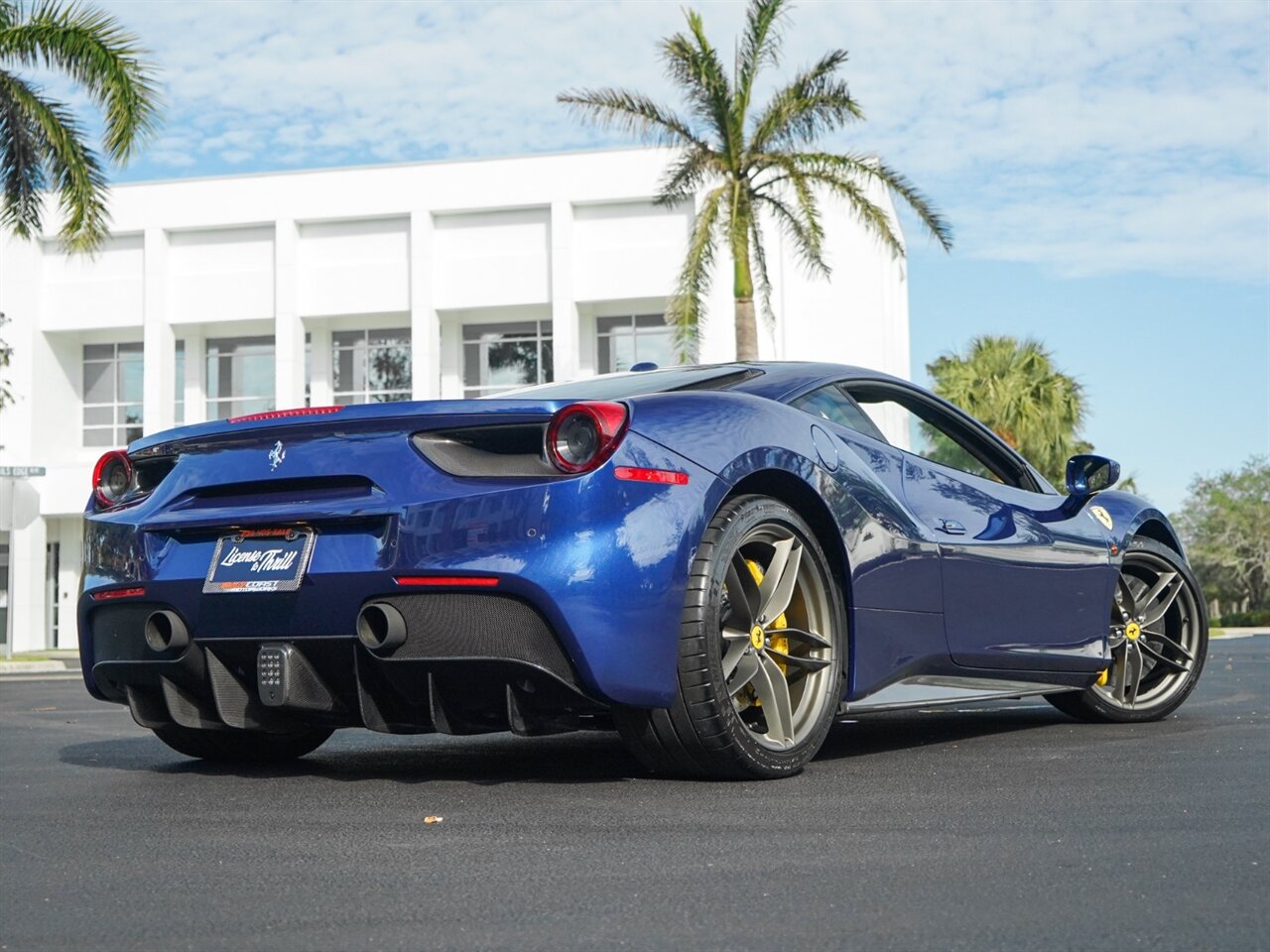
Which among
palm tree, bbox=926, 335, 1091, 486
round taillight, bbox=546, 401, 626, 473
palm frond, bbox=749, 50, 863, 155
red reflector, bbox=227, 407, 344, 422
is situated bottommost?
round taillight, bbox=546, 401, 626, 473

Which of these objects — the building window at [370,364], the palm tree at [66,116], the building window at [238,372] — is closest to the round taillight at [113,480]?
the palm tree at [66,116]

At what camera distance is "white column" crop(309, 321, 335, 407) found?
1574 inches

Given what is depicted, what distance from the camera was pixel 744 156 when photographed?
82.7ft

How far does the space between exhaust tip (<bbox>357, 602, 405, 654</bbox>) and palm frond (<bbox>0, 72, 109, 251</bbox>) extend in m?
17.7

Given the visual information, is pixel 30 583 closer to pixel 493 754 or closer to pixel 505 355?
pixel 505 355

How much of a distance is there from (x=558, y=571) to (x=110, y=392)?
39685mm

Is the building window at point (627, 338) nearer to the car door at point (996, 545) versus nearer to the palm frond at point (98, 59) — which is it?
the palm frond at point (98, 59)

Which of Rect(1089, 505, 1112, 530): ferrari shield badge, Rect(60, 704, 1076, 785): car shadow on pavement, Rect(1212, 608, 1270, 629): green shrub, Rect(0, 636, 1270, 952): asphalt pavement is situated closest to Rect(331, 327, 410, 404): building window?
Rect(1212, 608, 1270, 629): green shrub

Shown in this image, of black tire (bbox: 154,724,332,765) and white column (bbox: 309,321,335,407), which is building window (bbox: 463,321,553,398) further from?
black tire (bbox: 154,724,332,765)

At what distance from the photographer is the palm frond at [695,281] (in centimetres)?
2467

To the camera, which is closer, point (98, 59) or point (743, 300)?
point (98, 59)

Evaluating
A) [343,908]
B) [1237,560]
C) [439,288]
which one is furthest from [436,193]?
[1237,560]

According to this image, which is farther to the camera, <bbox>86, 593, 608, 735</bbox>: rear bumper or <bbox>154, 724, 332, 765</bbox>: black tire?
<bbox>154, 724, 332, 765</bbox>: black tire

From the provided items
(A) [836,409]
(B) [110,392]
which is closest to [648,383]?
(A) [836,409]
